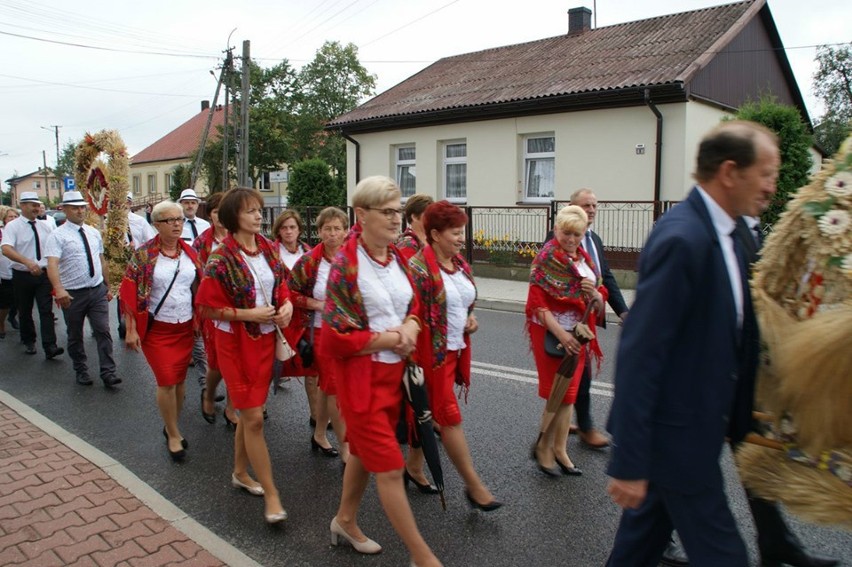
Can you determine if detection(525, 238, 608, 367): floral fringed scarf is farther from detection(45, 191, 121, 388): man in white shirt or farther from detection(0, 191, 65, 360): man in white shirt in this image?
detection(0, 191, 65, 360): man in white shirt

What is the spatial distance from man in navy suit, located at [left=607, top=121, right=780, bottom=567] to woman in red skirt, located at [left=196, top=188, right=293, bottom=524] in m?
2.34

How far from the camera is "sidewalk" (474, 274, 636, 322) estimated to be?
1236 cm

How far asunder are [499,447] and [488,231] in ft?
40.3

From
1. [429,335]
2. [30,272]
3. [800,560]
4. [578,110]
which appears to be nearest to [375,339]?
[429,335]

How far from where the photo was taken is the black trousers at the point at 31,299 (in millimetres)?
8484

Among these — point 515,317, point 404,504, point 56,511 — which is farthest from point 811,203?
point 515,317

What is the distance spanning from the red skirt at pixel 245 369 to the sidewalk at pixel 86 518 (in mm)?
712

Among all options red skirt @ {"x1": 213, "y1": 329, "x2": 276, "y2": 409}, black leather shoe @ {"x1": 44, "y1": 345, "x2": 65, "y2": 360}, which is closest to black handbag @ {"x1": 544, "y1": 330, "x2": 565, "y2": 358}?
red skirt @ {"x1": 213, "y1": 329, "x2": 276, "y2": 409}

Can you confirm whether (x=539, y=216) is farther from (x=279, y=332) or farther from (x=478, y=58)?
(x=279, y=332)

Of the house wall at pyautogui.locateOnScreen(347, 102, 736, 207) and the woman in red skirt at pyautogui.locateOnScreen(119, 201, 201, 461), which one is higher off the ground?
the house wall at pyautogui.locateOnScreen(347, 102, 736, 207)

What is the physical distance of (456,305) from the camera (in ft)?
13.7

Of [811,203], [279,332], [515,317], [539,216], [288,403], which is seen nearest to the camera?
[811,203]

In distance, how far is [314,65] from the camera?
4969 cm

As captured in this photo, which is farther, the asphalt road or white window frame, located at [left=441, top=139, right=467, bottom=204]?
white window frame, located at [left=441, top=139, right=467, bottom=204]
